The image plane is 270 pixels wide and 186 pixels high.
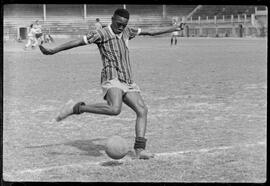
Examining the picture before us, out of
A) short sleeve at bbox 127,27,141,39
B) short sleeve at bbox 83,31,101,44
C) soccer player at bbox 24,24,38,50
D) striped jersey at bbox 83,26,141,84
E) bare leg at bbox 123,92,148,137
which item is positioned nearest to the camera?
short sleeve at bbox 83,31,101,44

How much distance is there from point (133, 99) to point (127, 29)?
58 cm

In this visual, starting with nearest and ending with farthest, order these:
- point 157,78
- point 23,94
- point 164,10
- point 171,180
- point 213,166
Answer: point 171,180
point 213,166
point 23,94
point 157,78
point 164,10

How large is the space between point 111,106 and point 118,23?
76 cm

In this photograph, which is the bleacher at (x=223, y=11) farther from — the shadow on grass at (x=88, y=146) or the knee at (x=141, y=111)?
the knee at (x=141, y=111)

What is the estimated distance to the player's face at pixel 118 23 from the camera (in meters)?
4.58

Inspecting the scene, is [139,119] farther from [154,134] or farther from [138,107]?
[154,134]

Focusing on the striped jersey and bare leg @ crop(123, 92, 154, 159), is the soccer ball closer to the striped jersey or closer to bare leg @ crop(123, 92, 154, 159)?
bare leg @ crop(123, 92, 154, 159)

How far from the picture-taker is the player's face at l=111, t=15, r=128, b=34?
4582mm

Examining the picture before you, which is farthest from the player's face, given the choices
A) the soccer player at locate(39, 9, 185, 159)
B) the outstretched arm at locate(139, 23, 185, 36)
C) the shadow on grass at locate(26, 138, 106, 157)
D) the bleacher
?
the bleacher

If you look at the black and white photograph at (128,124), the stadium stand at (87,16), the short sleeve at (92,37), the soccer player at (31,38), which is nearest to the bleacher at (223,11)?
the stadium stand at (87,16)

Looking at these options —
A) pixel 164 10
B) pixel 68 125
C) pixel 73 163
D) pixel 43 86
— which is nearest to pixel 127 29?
pixel 73 163

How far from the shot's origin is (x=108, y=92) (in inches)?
199
